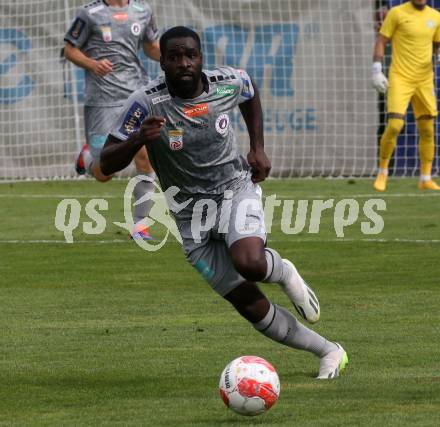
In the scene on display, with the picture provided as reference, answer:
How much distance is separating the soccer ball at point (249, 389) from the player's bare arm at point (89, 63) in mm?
7701

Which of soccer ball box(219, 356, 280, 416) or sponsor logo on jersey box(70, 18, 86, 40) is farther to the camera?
sponsor logo on jersey box(70, 18, 86, 40)

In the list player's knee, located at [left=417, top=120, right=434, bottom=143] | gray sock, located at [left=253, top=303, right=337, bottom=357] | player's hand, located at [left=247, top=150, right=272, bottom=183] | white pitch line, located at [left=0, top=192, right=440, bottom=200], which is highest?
player's hand, located at [left=247, top=150, right=272, bottom=183]

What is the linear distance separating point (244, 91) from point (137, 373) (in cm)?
167

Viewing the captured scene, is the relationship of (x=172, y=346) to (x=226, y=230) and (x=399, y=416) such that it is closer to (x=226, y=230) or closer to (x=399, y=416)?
(x=226, y=230)

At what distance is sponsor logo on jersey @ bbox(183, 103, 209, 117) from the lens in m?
7.11

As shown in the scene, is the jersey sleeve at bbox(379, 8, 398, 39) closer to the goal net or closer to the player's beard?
the goal net

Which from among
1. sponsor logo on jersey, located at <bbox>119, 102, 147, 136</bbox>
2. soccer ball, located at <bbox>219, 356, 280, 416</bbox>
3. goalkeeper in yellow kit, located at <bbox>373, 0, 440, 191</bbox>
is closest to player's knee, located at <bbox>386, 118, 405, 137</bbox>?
goalkeeper in yellow kit, located at <bbox>373, 0, 440, 191</bbox>

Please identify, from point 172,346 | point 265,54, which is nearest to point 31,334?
point 172,346

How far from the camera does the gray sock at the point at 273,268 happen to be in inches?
270

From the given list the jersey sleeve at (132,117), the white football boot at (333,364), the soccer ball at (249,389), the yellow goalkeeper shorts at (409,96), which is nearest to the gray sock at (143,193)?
the yellow goalkeeper shorts at (409,96)

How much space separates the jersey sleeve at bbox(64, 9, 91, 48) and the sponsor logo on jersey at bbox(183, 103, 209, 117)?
6.68 m

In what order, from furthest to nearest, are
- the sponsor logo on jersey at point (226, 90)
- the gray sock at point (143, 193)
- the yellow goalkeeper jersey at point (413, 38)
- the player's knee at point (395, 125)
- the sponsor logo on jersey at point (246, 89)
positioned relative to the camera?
the yellow goalkeeper jersey at point (413, 38), the player's knee at point (395, 125), the gray sock at point (143, 193), the sponsor logo on jersey at point (246, 89), the sponsor logo on jersey at point (226, 90)

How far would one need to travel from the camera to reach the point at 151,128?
21.5 feet

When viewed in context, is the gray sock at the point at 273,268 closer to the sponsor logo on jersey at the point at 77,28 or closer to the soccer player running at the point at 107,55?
the soccer player running at the point at 107,55
